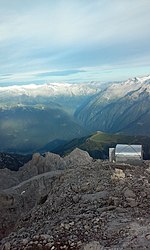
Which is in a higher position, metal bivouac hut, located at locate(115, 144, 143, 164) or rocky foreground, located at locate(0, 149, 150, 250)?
rocky foreground, located at locate(0, 149, 150, 250)

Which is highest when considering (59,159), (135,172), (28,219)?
(135,172)

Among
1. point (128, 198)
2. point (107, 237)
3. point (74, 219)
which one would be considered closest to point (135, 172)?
point (128, 198)

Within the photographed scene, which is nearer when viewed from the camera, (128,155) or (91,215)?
(91,215)

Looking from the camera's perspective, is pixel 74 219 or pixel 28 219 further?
pixel 28 219

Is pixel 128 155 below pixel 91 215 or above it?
below

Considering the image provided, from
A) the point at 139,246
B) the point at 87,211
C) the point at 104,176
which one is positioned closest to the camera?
the point at 139,246

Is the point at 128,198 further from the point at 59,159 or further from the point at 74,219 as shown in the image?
the point at 59,159

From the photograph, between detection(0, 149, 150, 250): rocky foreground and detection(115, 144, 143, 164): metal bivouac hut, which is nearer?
detection(0, 149, 150, 250): rocky foreground

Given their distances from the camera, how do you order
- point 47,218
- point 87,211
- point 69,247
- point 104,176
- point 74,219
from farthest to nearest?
point 104,176, point 47,218, point 87,211, point 74,219, point 69,247

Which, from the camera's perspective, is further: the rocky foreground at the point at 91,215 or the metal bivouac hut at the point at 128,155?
the metal bivouac hut at the point at 128,155

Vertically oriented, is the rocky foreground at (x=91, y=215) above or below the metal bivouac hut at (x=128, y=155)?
above

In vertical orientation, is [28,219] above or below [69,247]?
below
